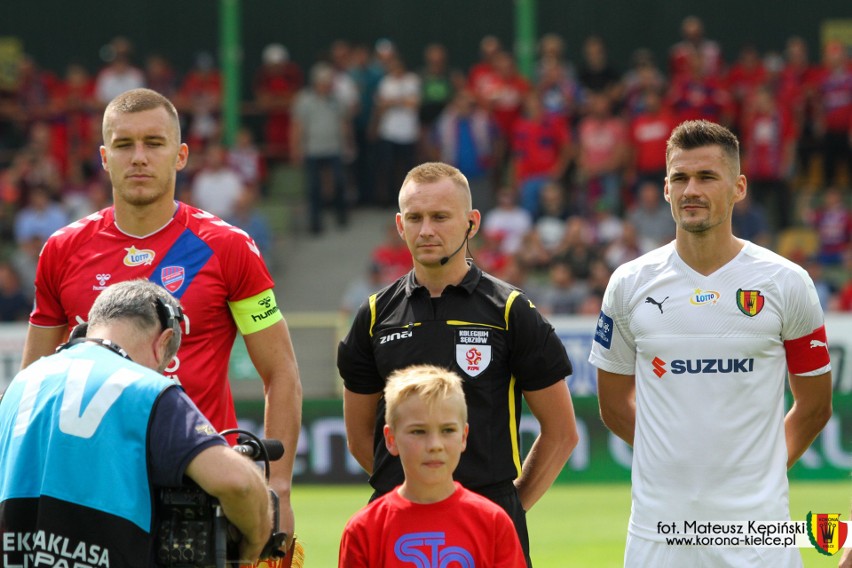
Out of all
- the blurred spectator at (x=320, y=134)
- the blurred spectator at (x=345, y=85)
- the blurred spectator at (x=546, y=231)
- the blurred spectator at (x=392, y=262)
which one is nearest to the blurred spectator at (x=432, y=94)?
Answer: the blurred spectator at (x=345, y=85)

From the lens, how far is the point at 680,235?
528cm

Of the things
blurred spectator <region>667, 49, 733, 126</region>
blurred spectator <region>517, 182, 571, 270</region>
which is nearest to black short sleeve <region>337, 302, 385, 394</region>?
blurred spectator <region>517, 182, 571, 270</region>

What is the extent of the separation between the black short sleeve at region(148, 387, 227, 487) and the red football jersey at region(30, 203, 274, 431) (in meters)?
1.05

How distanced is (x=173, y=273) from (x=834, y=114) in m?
16.9

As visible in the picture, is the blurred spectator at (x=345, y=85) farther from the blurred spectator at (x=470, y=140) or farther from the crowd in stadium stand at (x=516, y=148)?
the blurred spectator at (x=470, y=140)

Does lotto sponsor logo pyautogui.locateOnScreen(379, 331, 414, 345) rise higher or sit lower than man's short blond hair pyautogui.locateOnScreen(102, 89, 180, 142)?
lower

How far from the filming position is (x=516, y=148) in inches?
795

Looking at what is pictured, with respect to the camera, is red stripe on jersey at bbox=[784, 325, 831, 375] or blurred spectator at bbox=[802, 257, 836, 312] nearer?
red stripe on jersey at bbox=[784, 325, 831, 375]

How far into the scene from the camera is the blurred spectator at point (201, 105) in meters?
22.0

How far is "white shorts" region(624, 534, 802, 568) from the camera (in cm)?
498

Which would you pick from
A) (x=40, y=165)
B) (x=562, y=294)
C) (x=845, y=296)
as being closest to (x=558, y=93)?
(x=562, y=294)

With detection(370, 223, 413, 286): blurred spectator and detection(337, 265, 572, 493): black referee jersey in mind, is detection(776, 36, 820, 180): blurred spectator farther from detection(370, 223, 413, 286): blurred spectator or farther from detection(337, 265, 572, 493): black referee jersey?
detection(337, 265, 572, 493): black referee jersey

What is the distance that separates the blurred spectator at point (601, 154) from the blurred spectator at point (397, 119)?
265cm

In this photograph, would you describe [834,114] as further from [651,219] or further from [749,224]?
[651,219]
